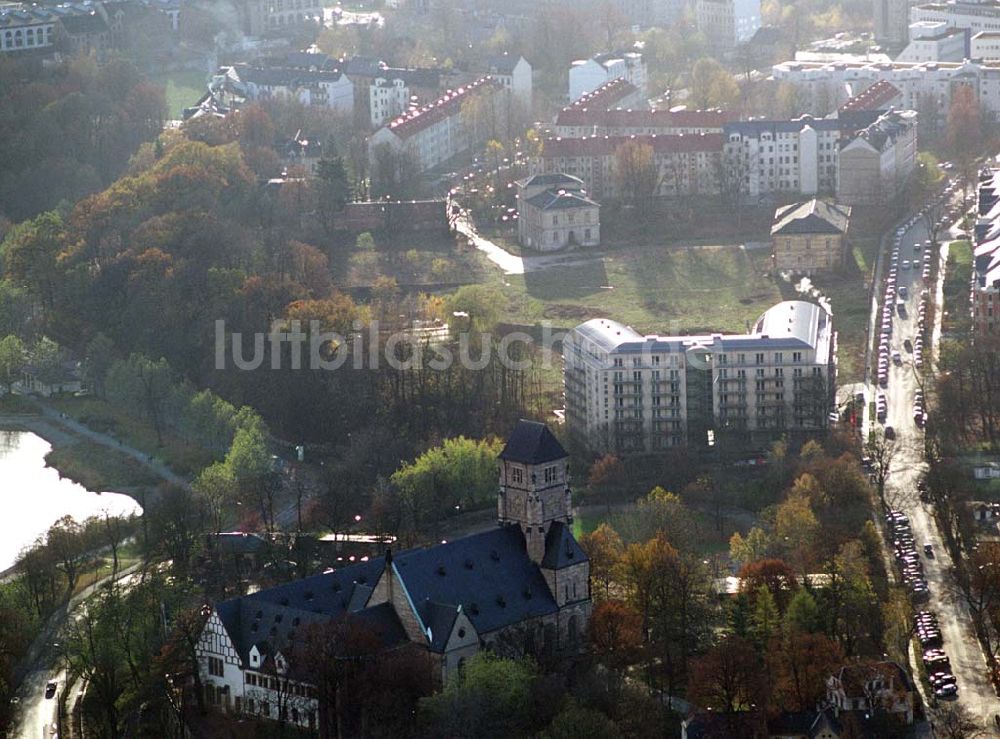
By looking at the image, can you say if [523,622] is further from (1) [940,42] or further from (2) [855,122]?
(1) [940,42]

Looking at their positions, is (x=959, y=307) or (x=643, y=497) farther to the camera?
(x=959, y=307)

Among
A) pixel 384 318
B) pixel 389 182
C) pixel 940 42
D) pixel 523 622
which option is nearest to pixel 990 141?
pixel 940 42

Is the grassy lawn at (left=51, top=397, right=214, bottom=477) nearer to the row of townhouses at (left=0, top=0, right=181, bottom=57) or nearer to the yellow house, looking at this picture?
the yellow house

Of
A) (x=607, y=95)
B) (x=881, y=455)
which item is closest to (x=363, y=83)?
(x=607, y=95)

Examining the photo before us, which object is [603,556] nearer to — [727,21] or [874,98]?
[874,98]

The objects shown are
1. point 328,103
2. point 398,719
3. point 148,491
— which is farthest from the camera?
point 328,103
